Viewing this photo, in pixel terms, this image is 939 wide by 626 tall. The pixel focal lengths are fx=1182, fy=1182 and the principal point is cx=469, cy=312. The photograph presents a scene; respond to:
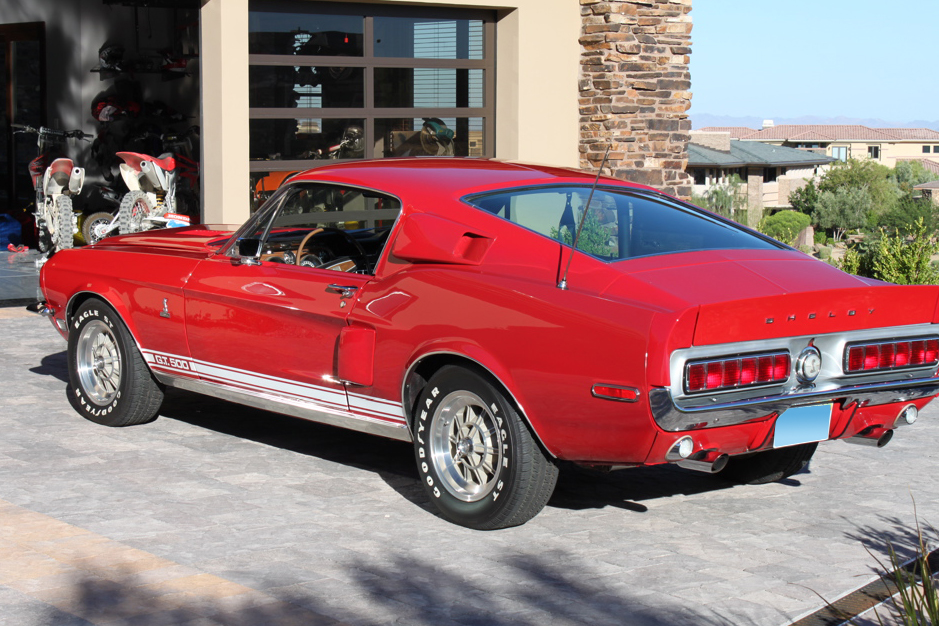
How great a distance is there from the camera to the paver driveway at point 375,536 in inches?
163

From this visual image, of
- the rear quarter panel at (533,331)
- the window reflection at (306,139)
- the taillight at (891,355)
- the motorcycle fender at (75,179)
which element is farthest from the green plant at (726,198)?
the rear quarter panel at (533,331)

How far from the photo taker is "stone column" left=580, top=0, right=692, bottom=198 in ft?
43.6

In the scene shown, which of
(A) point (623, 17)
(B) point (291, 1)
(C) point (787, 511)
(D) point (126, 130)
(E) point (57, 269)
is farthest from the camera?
(D) point (126, 130)

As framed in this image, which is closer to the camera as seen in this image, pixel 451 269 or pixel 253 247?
pixel 451 269

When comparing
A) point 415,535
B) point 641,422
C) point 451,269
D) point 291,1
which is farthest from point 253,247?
point 291,1

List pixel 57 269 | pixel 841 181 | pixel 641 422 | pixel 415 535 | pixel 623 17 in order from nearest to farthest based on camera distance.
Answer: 1. pixel 641 422
2. pixel 415 535
3. pixel 57 269
4. pixel 623 17
5. pixel 841 181

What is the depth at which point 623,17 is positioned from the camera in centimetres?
1320

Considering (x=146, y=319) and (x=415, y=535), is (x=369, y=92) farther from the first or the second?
(x=415, y=535)

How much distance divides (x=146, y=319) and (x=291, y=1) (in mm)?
6253

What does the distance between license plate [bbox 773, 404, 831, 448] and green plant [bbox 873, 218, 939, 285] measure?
7144mm

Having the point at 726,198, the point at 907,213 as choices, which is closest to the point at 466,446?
the point at 907,213

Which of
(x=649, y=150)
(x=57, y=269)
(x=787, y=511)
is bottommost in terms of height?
(x=787, y=511)

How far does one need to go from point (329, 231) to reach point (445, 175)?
0.99 metres

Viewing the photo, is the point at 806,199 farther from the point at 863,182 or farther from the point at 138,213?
the point at 138,213
